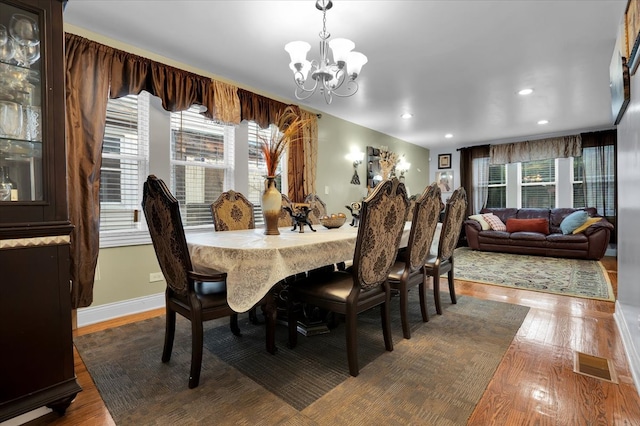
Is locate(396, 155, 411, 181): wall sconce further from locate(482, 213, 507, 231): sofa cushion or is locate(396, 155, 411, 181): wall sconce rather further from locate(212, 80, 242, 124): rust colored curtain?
locate(212, 80, 242, 124): rust colored curtain

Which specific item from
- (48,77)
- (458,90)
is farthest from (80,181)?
(458,90)

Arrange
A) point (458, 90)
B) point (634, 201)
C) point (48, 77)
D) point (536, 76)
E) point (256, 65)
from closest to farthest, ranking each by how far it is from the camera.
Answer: point (48, 77) < point (634, 201) < point (256, 65) < point (536, 76) < point (458, 90)

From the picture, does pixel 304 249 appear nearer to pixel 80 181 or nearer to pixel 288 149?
pixel 80 181

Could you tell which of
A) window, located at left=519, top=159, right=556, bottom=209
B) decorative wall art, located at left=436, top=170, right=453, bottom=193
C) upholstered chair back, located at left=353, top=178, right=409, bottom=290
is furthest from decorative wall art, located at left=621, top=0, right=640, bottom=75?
decorative wall art, located at left=436, top=170, right=453, bottom=193

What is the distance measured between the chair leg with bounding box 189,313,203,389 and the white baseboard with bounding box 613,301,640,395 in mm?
2243

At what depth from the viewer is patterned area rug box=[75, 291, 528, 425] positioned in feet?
4.72

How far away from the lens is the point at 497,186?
24.0ft

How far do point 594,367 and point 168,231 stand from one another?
2.54 metres

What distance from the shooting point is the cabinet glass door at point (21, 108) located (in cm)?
144

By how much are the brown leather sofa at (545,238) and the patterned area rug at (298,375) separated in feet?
12.7

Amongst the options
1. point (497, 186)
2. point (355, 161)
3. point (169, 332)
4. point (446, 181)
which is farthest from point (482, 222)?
point (169, 332)

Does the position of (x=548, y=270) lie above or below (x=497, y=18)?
below

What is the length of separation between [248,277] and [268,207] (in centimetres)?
70

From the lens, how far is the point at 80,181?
2.44 meters
